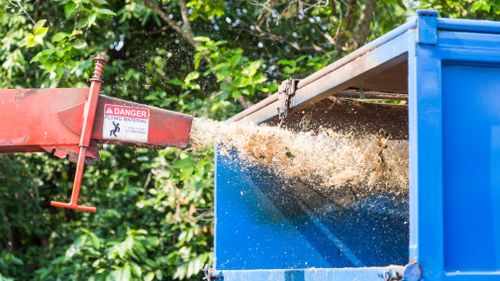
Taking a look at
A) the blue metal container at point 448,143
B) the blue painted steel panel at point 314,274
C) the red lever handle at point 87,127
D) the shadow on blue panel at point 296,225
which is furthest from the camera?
the shadow on blue panel at point 296,225

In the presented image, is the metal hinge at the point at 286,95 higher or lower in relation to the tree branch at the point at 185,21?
lower

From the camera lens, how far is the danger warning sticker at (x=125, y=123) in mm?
2752

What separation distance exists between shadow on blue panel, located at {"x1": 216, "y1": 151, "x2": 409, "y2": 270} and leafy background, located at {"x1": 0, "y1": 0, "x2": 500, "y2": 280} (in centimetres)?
168

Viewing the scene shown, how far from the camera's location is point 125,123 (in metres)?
2.78

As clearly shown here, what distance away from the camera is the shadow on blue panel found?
11.6 feet

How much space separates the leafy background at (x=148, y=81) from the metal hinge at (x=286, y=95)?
1.97 m

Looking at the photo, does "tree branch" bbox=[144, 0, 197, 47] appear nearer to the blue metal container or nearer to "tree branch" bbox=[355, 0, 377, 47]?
"tree branch" bbox=[355, 0, 377, 47]

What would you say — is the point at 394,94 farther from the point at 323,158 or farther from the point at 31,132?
the point at 31,132

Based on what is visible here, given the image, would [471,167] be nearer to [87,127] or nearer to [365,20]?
[87,127]

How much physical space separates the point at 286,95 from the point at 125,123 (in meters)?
0.77

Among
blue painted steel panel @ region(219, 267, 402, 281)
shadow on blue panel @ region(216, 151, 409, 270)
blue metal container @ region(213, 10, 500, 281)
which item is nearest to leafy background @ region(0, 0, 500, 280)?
shadow on blue panel @ region(216, 151, 409, 270)

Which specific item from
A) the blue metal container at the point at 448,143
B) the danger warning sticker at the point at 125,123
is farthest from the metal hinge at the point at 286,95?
the danger warning sticker at the point at 125,123

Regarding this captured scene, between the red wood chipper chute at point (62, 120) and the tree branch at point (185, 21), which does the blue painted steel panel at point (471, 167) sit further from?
the tree branch at point (185, 21)

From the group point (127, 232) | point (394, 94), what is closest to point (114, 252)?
point (127, 232)
